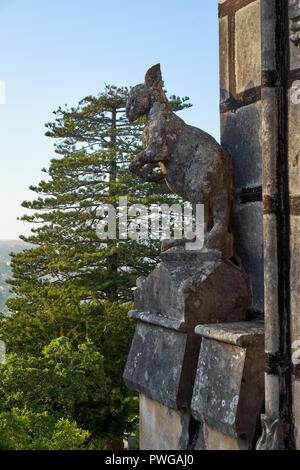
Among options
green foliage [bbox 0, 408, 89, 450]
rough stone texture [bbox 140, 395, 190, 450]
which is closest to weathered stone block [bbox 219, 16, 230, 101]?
rough stone texture [bbox 140, 395, 190, 450]

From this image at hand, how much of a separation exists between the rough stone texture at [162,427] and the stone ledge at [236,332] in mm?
502

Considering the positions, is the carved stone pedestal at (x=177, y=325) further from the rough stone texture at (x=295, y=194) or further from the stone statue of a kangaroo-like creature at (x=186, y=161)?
the rough stone texture at (x=295, y=194)

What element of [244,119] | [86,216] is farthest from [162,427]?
[86,216]

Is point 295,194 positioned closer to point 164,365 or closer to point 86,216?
point 164,365

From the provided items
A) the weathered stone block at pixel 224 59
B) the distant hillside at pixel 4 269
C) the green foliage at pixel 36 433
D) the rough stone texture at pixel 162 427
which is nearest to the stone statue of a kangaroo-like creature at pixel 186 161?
the weathered stone block at pixel 224 59

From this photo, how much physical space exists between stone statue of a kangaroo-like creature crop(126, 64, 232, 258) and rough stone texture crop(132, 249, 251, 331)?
13 cm

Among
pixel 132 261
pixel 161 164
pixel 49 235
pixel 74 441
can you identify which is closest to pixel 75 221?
pixel 49 235

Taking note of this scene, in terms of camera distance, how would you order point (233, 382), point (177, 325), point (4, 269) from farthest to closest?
1. point (4, 269)
2. point (177, 325)
3. point (233, 382)

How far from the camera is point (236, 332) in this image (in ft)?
8.67

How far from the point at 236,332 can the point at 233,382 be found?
231 mm

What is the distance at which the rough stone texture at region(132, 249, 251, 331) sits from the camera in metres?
2.91

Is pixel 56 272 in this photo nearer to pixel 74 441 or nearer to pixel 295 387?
pixel 74 441

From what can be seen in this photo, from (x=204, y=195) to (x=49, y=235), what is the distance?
17.2 meters

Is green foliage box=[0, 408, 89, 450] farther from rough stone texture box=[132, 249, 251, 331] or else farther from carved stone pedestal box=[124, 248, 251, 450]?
rough stone texture box=[132, 249, 251, 331]
